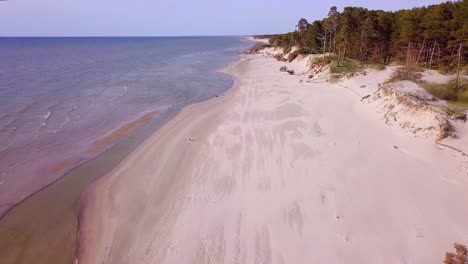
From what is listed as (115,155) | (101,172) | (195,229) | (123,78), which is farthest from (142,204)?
(123,78)

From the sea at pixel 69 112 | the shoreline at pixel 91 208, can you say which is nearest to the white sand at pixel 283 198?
the shoreline at pixel 91 208

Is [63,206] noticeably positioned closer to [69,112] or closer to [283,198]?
[283,198]

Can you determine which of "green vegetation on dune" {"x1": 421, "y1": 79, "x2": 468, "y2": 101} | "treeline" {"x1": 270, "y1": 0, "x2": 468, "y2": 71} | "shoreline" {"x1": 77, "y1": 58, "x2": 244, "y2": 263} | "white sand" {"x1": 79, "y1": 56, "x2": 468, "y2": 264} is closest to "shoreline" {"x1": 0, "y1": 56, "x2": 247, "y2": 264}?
"shoreline" {"x1": 77, "y1": 58, "x2": 244, "y2": 263}

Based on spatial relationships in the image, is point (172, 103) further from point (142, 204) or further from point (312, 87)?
point (142, 204)

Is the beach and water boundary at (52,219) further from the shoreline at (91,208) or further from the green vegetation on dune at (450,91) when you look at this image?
the green vegetation on dune at (450,91)

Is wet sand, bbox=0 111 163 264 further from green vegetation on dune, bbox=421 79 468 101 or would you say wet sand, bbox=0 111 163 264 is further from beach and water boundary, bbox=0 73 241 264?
green vegetation on dune, bbox=421 79 468 101
